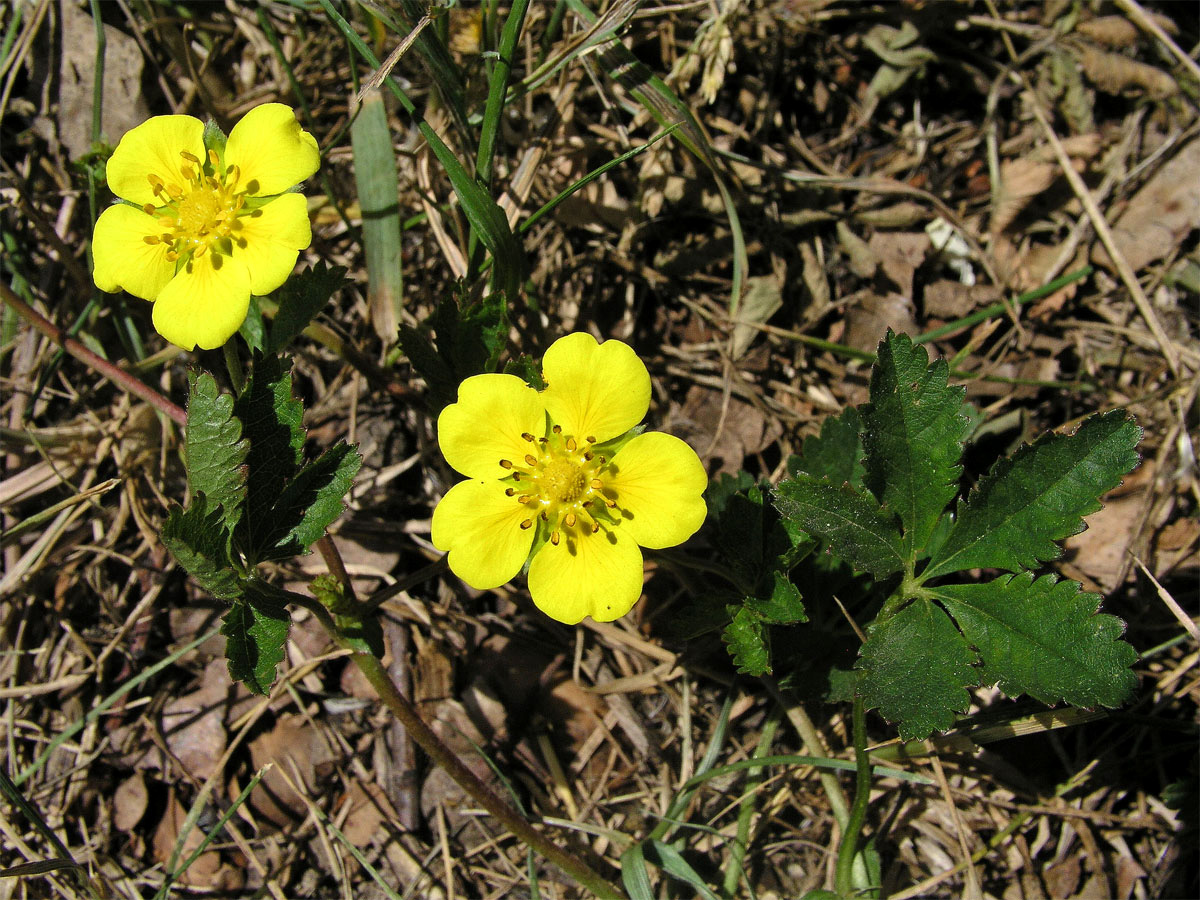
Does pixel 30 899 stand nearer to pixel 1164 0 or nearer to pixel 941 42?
pixel 941 42

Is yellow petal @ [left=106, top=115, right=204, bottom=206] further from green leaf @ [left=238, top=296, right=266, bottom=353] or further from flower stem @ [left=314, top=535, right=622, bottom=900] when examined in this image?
flower stem @ [left=314, top=535, right=622, bottom=900]

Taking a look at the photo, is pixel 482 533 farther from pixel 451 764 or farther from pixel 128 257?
pixel 128 257

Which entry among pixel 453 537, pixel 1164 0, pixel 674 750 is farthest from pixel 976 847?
pixel 1164 0

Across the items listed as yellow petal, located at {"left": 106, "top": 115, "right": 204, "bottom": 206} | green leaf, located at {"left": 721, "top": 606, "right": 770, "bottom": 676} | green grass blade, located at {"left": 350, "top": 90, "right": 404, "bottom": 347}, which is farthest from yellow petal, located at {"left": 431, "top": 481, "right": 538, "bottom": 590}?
yellow petal, located at {"left": 106, "top": 115, "right": 204, "bottom": 206}

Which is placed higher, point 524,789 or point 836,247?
point 836,247

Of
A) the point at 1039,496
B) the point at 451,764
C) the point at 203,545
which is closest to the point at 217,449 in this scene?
the point at 203,545
